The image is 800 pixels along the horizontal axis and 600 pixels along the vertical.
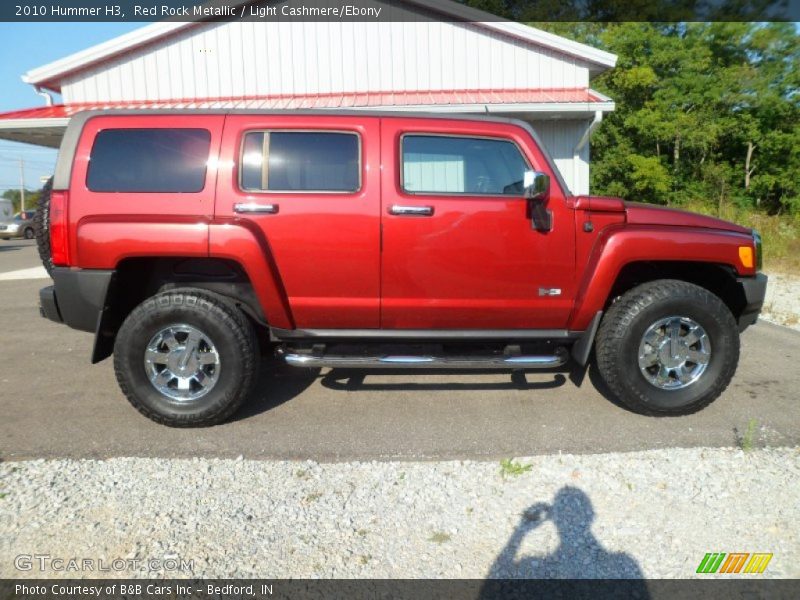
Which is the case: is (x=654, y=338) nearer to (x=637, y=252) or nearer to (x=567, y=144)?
(x=637, y=252)

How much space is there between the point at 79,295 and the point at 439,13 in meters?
9.23

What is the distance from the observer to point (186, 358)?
11.8 ft

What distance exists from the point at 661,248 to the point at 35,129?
36.5 ft

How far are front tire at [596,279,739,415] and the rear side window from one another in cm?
302

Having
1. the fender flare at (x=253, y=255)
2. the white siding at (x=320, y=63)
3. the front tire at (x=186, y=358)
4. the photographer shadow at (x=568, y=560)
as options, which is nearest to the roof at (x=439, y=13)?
the white siding at (x=320, y=63)

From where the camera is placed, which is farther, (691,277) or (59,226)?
(691,277)

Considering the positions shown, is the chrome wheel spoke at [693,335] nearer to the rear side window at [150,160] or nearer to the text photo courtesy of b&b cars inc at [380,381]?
the text photo courtesy of b&b cars inc at [380,381]

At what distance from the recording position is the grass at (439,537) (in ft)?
7.91

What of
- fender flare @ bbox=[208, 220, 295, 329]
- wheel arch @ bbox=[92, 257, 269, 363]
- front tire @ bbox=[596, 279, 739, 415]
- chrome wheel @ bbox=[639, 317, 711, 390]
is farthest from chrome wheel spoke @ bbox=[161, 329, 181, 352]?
chrome wheel @ bbox=[639, 317, 711, 390]

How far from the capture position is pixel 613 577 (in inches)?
85.8

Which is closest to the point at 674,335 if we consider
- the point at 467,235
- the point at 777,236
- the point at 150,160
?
the point at 467,235

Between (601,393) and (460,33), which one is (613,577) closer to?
(601,393)

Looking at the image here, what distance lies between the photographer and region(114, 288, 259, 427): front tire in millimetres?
3510

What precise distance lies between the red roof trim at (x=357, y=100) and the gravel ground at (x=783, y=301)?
4299 mm
